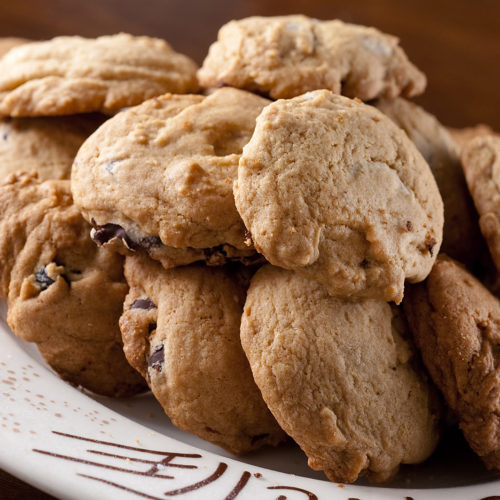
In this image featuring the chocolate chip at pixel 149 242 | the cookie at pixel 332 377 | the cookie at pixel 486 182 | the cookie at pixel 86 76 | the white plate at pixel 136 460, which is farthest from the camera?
the cookie at pixel 86 76

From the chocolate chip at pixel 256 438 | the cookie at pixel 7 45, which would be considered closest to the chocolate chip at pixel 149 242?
the chocolate chip at pixel 256 438

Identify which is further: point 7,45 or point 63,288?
point 7,45

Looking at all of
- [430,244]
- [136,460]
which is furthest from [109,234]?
[430,244]

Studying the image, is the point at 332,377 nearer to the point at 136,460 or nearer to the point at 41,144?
the point at 136,460

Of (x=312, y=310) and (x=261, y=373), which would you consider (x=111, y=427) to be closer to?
(x=261, y=373)

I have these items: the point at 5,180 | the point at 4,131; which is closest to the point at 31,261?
the point at 5,180

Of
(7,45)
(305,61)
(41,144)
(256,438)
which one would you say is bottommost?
(256,438)

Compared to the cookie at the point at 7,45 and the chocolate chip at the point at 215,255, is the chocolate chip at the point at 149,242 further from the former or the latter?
the cookie at the point at 7,45
